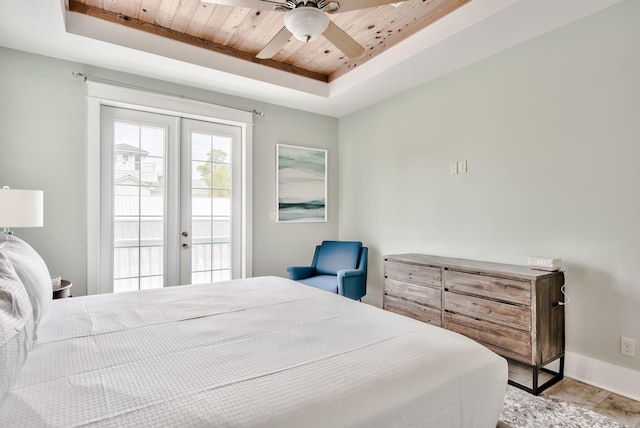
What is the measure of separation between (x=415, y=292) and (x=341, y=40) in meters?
2.11

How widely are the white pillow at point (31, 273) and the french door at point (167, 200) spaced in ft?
5.34

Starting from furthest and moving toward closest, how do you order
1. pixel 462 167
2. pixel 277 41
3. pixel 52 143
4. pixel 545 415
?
pixel 462 167 → pixel 52 143 → pixel 277 41 → pixel 545 415

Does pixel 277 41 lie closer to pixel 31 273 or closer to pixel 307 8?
pixel 307 8

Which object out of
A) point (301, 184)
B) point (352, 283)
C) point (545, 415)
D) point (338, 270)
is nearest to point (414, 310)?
point (352, 283)

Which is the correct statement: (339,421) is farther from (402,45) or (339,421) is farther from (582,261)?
(402,45)

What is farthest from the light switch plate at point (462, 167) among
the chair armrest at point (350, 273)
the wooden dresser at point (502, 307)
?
the chair armrest at point (350, 273)

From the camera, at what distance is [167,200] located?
3555 mm

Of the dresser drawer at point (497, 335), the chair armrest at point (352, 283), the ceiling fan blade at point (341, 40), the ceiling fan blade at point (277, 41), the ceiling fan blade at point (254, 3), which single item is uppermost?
the ceiling fan blade at point (277, 41)

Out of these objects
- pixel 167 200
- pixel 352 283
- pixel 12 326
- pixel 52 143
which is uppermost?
pixel 52 143

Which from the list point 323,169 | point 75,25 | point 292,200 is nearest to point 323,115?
point 323,169

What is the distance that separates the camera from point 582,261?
93.7 inches

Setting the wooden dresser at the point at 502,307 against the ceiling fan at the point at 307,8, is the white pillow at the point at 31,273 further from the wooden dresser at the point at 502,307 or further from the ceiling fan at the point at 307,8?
the wooden dresser at the point at 502,307

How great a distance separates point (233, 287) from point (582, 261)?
2434 mm

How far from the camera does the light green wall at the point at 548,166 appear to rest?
2205mm
